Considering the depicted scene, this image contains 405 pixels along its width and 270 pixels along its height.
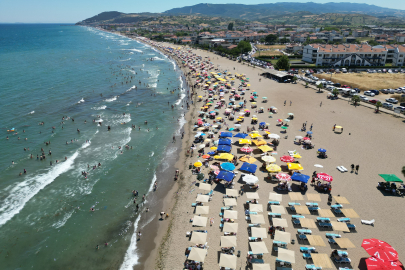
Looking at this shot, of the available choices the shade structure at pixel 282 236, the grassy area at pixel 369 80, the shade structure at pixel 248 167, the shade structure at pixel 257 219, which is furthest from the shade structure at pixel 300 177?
the grassy area at pixel 369 80

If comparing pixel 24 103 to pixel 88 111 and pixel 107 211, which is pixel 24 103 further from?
pixel 107 211

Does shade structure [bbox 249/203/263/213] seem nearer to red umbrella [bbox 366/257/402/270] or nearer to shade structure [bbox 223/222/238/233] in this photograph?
shade structure [bbox 223/222/238/233]

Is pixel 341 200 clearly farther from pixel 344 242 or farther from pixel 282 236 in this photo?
pixel 282 236

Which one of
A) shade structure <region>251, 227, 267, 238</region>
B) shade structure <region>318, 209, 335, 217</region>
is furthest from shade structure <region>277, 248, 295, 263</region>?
shade structure <region>318, 209, 335, 217</region>

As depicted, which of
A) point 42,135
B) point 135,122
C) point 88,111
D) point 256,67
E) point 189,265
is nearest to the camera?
point 189,265

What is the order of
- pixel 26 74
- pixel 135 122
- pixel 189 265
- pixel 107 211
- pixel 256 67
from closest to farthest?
pixel 189 265 < pixel 107 211 < pixel 135 122 < pixel 26 74 < pixel 256 67

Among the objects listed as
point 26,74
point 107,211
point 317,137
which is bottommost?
point 107,211

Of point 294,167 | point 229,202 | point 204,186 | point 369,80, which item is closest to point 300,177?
point 294,167

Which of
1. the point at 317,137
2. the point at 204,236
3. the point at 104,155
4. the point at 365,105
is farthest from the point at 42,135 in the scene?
the point at 365,105
